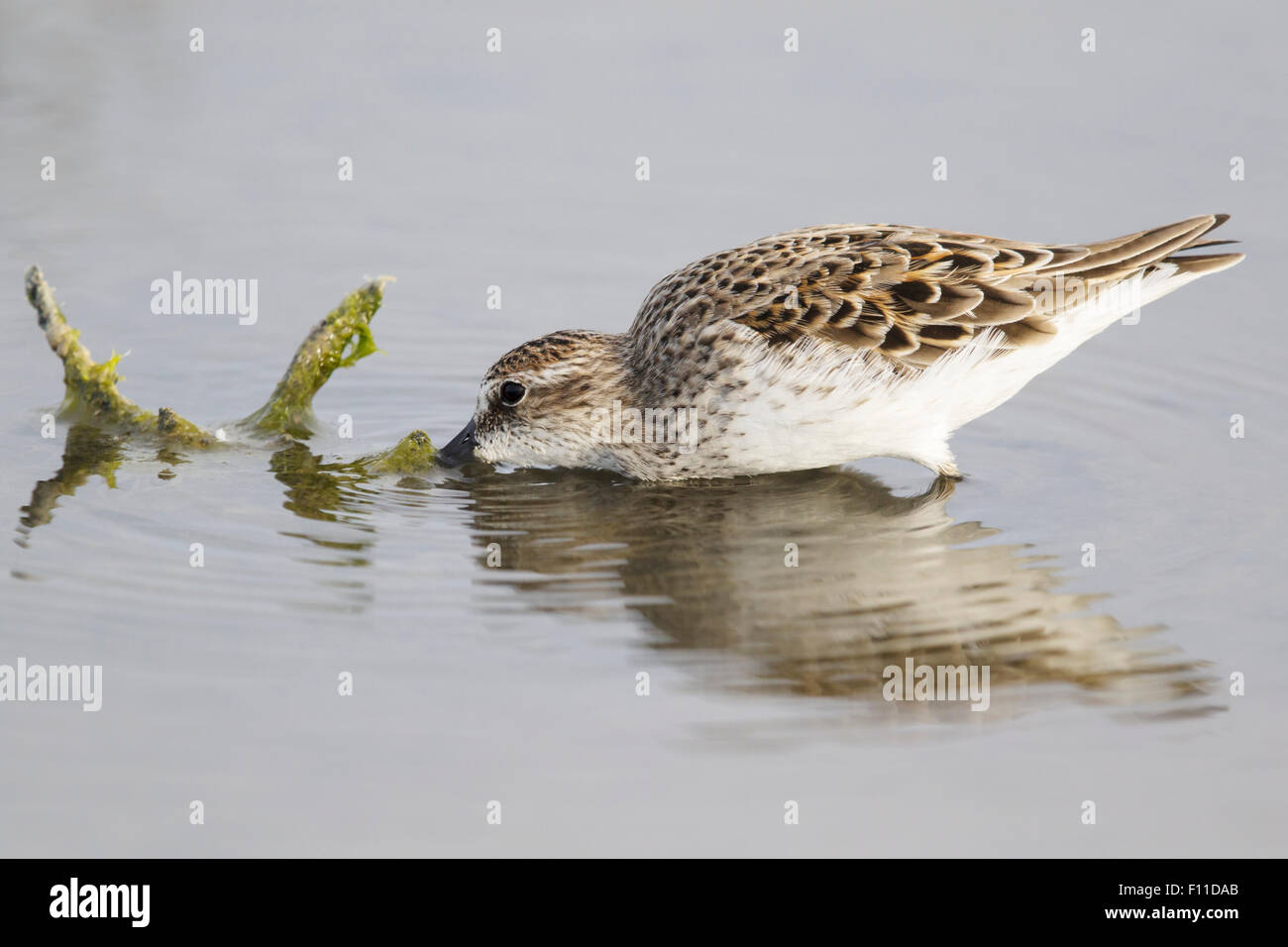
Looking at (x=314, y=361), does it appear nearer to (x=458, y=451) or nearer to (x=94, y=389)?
(x=458, y=451)

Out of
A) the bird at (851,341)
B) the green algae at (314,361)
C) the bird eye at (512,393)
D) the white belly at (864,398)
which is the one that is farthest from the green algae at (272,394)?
the white belly at (864,398)

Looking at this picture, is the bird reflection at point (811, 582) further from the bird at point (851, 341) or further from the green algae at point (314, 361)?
the green algae at point (314, 361)

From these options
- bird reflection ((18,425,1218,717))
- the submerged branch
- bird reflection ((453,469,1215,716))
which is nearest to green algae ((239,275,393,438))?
bird reflection ((18,425,1218,717))

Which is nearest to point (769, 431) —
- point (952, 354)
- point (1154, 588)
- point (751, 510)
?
point (751, 510)

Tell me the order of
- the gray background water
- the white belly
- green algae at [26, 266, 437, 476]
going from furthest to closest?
green algae at [26, 266, 437, 476], the white belly, the gray background water

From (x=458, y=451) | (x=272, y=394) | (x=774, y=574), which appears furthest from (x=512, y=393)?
(x=774, y=574)

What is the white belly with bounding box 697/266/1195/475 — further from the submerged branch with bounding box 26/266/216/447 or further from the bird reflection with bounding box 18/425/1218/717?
the submerged branch with bounding box 26/266/216/447

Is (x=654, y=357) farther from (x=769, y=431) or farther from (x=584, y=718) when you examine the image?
(x=584, y=718)
